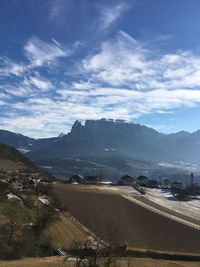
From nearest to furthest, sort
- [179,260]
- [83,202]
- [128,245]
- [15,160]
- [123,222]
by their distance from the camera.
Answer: [179,260] → [128,245] → [123,222] → [83,202] → [15,160]

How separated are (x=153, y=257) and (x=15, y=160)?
135850mm

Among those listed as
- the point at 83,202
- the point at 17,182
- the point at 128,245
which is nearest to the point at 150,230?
the point at 128,245

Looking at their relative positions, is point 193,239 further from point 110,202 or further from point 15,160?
point 15,160

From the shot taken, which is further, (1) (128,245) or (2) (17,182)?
(2) (17,182)

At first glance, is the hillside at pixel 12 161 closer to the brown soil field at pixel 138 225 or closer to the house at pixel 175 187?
the house at pixel 175 187

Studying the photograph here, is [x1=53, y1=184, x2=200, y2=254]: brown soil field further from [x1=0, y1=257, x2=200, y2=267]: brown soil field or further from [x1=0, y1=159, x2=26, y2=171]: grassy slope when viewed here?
[x1=0, y1=159, x2=26, y2=171]: grassy slope

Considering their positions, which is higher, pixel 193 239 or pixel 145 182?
pixel 145 182

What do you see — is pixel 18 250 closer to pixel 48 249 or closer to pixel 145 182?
pixel 48 249

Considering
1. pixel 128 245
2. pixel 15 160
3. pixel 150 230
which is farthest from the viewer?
pixel 15 160

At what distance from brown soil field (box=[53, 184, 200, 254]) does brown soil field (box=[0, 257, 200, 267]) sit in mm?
5604

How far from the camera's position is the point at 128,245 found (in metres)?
54.2

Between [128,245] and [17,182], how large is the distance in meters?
68.3

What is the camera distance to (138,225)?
70062 mm

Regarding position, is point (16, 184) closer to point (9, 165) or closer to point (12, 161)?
point (9, 165)
